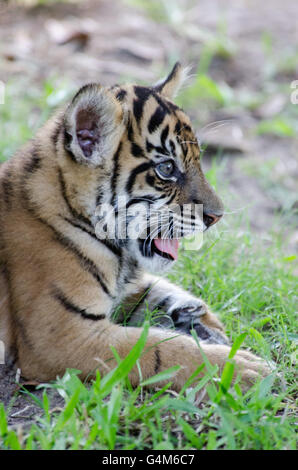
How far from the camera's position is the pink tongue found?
10.5 feet

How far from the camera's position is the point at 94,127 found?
9.44 ft

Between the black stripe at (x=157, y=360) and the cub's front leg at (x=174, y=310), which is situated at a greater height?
the cub's front leg at (x=174, y=310)

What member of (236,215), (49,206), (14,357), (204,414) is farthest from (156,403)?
(236,215)

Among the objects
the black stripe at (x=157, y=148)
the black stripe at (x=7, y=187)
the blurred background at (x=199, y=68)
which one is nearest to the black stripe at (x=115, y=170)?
the black stripe at (x=157, y=148)

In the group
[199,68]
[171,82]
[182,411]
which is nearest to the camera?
[182,411]

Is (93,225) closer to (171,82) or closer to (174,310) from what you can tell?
(174,310)

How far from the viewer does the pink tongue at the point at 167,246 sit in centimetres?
321

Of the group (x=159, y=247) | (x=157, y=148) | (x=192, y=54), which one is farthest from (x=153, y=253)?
(x=192, y=54)

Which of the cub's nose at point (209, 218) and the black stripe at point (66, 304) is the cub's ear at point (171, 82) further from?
the black stripe at point (66, 304)

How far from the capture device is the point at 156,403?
2428 mm

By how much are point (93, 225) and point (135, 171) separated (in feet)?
1.06

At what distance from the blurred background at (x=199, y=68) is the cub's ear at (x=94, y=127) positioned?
1585mm

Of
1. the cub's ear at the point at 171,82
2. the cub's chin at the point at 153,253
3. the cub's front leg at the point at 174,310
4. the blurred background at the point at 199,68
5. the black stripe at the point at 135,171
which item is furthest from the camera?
the blurred background at the point at 199,68

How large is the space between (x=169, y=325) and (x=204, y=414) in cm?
99
